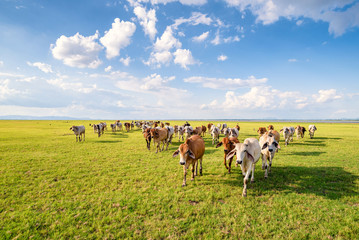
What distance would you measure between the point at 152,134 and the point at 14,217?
34.6 feet

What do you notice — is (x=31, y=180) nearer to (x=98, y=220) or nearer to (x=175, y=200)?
(x=98, y=220)

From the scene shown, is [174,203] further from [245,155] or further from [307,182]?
[307,182]

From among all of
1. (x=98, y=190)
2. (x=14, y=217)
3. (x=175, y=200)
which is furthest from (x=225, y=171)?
(x=14, y=217)

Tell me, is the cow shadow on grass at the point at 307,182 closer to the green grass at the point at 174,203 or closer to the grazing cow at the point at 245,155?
the green grass at the point at 174,203

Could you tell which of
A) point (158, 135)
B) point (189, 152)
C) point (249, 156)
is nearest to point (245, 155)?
point (249, 156)

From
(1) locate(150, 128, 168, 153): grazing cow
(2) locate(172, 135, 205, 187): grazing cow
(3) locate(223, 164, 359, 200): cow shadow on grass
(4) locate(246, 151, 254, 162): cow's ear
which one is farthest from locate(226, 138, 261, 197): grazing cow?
(1) locate(150, 128, 168, 153): grazing cow

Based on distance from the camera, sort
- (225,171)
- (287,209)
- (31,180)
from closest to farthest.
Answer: (287,209)
(31,180)
(225,171)

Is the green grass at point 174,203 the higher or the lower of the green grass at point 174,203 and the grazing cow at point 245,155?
the lower

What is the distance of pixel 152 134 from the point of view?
15148 millimetres

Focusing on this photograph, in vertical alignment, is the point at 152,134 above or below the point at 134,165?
above

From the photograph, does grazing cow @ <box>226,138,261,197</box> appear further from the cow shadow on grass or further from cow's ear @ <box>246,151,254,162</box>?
the cow shadow on grass

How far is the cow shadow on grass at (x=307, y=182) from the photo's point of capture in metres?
6.87

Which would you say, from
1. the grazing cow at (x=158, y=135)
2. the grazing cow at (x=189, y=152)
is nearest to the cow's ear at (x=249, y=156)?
the grazing cow at (x=189, y=152)

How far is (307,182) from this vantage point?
780 cm
